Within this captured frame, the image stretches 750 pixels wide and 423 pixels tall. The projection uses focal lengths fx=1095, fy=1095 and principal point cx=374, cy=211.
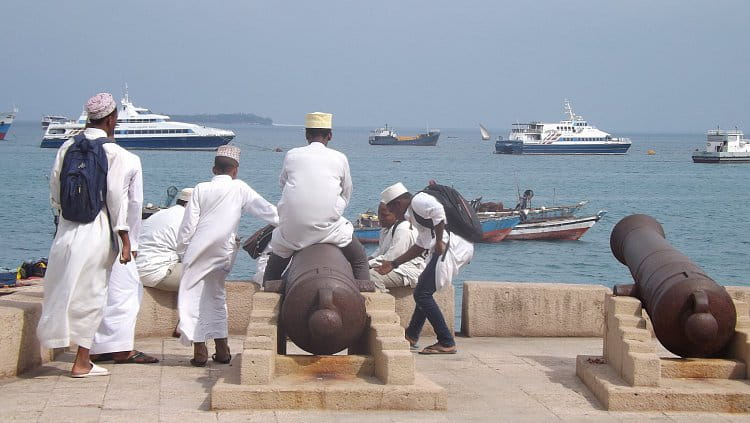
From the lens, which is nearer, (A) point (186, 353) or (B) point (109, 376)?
(B) point (109, 376)

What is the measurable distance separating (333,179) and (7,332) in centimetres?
225

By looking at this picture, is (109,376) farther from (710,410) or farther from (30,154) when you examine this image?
(30,154)

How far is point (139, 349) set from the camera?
26.8 ft

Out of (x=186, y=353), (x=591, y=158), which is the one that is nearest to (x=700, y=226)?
(x=186, y=353)

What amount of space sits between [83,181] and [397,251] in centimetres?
317

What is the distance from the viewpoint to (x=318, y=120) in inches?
288

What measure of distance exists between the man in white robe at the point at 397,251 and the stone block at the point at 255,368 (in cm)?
279

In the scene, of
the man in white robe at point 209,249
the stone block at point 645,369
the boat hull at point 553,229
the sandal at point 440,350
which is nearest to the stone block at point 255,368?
the man in white robe at point 209,249

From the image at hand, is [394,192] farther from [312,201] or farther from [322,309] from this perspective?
[322,309]

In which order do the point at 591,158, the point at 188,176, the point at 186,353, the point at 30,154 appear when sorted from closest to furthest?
the point at 186,353 → the point at 188,176 → the point at 30,154 → the point at 591,158

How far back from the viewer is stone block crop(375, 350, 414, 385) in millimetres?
6309

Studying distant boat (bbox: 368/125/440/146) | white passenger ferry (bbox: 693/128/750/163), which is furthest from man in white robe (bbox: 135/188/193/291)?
distant boat (bbox: 368/125/440/146)

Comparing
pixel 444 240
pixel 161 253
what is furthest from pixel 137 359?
pixel 444 240

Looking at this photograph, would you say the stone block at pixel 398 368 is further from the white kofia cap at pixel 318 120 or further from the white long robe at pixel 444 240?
the white long robe at pixel 444 240
